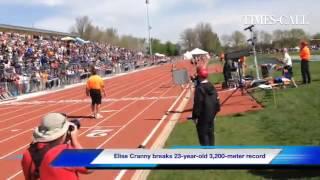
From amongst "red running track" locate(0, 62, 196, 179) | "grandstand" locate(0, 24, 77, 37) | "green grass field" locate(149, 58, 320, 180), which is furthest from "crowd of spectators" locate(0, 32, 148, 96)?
"green grass field" locate(149, 58, 320, 180)

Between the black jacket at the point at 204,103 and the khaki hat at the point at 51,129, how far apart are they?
4.95m

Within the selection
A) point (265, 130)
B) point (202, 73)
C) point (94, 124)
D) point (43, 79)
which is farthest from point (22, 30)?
point (202, 73)

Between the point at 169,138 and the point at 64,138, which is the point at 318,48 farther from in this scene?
the point at 64,138

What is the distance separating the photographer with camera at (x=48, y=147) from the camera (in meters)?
3.26

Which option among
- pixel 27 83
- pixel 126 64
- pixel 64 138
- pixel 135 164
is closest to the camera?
pixel 135 164

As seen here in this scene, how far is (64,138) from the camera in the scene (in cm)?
346

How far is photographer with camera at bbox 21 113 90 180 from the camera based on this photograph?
10.7 feet

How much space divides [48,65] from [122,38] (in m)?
79.0

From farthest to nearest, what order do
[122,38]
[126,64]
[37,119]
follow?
[122,38] → [126,64] → [37,119]

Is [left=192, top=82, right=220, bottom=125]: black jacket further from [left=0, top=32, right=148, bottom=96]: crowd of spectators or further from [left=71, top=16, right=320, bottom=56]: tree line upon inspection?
[left=71, top=16, right=320, bottom=56]: tree line

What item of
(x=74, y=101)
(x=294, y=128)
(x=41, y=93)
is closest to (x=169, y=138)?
(x=294, y=128)

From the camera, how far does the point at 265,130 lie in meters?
11.8

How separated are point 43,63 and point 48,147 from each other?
36750 millimetres

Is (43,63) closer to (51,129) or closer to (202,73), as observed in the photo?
(202,73)
